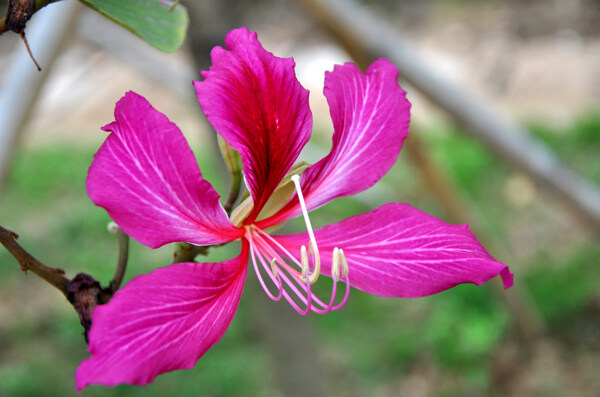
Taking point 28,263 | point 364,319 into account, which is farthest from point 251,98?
point 364,319

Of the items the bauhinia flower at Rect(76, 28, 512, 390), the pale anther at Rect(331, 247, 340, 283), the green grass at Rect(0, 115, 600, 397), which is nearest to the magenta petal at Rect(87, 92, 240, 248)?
the bauhinia flower at Rect(76, 28, 512, 390)

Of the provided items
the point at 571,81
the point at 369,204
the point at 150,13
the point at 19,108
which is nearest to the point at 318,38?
the point at 571,81

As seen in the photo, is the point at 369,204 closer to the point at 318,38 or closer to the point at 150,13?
the point at 150,13

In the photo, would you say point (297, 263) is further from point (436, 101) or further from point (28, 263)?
point (436, 101)

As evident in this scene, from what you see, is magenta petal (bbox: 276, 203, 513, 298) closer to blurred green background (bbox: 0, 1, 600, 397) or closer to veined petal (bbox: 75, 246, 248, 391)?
veined petal (bbox: 75, 246, 248, 391)

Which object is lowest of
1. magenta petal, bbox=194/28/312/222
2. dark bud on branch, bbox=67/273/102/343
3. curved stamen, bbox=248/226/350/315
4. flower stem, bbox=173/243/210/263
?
dark bud on branch, bbox=67/273/102/343
